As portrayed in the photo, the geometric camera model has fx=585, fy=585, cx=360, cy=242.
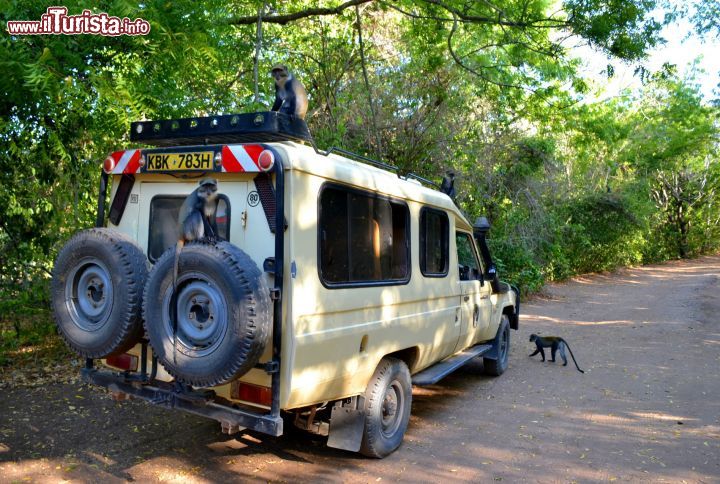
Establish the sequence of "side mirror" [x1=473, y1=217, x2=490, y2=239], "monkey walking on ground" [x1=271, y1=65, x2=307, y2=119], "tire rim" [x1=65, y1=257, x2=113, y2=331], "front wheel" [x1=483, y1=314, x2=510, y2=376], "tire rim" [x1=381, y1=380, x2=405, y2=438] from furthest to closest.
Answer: "front wheel" [x1=483, y1=314, x2=510, y2=376] < "side mirror" [x1=473, y1=217, x2=490, y2=239] < "tire rim" [x1=381, y1=380, x2=405, y2=438] < "monkey walking on ground" [x1=271, y1=65, x2=307, y2=119] < "tire rim" [x1=65, y1=257, x2=113, y2=331]

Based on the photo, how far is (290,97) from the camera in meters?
4.39

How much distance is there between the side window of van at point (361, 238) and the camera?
4023 millimetres

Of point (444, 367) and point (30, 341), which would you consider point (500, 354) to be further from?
point (30, 341)

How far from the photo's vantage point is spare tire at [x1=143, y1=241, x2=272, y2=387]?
131 inches

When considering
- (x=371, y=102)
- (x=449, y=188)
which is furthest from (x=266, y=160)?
(x=371, y=102)

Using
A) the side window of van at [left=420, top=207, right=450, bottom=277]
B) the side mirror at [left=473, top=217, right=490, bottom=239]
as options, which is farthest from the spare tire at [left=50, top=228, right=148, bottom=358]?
the side mirror at [left=473, top=217, right=490, bottom=239]

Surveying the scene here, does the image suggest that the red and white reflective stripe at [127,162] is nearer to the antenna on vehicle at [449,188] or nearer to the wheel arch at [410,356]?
the wheel arch at [410,356]

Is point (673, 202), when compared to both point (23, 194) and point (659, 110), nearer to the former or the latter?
point (659, 110)

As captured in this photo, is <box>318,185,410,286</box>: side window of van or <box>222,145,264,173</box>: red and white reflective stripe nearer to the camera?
<box>222,145,264,173</box>: red and white reflective stripe

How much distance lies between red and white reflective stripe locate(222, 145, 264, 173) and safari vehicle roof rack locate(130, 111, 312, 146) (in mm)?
243

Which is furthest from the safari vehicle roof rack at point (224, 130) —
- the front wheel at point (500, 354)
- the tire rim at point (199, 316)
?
the front wheel at point (500, 354)

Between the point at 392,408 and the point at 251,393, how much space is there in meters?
1.50

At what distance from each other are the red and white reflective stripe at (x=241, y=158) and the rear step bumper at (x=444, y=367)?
2493 millimetres

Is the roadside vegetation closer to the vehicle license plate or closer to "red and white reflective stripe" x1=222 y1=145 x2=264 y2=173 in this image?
the vehicle license plate
